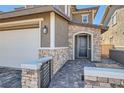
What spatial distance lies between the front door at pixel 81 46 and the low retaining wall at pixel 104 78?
23.5ft

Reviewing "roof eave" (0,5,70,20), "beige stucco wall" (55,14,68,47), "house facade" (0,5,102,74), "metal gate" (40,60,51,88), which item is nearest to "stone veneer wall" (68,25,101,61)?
"house facade" (0,5,102,74)

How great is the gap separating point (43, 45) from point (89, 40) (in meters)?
4.90

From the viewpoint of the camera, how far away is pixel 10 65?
723cm

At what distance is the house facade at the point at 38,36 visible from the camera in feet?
18.7

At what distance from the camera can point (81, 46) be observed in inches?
396

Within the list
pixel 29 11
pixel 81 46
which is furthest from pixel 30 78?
pixel 81 46

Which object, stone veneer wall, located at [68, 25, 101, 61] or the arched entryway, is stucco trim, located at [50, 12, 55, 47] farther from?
the arched entryway

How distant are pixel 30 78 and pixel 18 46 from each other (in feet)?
12.7

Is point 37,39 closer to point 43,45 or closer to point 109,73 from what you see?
point 43,45

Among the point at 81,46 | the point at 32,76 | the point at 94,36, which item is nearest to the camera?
the point at 32,76

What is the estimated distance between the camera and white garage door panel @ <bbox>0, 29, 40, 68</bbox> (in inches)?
256

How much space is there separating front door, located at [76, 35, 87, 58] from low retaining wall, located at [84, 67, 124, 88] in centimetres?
715

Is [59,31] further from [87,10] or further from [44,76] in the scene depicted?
[87,10]
